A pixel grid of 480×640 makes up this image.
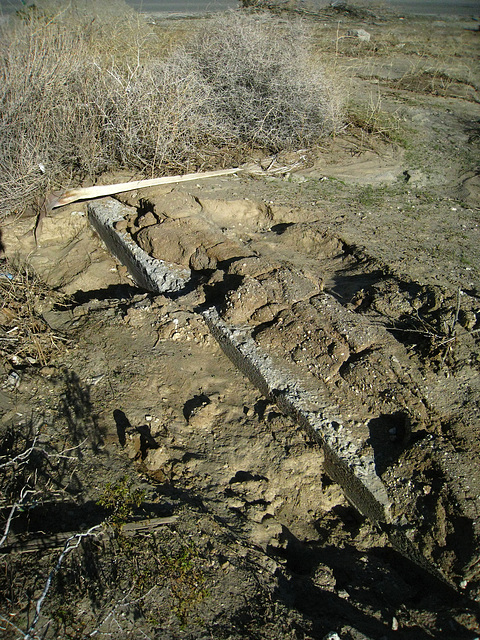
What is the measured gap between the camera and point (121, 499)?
231 cm

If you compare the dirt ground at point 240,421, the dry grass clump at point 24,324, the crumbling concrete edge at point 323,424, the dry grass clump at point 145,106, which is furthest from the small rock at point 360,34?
the crumbling concrete edge at point 323,424

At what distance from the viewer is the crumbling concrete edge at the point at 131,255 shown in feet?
12.4

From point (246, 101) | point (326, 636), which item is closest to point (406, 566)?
point (326, 636)

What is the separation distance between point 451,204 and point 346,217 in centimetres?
119

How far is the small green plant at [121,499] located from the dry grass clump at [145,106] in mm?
3508

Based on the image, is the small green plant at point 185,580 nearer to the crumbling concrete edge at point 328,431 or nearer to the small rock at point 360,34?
the crumbling concrete edge at point 328,431

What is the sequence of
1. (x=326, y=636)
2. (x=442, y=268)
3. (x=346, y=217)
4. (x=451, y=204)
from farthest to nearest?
(x=451, y=204)
(x=346, y=217)
(x=442, y=268)
(x=326, y=636)

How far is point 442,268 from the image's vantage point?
3.63 m

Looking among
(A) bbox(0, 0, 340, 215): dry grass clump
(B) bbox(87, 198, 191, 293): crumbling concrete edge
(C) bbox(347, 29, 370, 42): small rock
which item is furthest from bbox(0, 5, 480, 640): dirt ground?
(C) bbox(347, 29, 370, 42): small rock

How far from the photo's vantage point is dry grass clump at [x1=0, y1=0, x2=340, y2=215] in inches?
193

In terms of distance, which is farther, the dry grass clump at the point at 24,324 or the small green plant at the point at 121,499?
the dry grass clump at the point at 24,324

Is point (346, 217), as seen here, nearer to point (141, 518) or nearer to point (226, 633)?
point (141, 518)

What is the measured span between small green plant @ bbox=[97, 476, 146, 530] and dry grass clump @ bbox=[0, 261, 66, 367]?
47.5 inches

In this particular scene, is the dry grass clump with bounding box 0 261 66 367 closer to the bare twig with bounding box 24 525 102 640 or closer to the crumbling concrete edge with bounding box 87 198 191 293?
the crumbling concrete edge with bounding box 87 198 191 293
